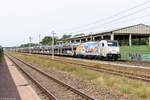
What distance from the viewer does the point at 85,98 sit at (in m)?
8.76

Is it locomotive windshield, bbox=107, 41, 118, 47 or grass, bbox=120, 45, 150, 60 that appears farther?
locomotive windshield, bbox=107, 41, 118, 47

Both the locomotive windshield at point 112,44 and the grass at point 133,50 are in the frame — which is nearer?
the grass at point 133,50

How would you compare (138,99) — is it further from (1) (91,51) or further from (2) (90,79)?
(1) (91,51)

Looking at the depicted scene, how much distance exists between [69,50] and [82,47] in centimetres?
1052

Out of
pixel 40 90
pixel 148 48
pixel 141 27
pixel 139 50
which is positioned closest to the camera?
pixel 40 90

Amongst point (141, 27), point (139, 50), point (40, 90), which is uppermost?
point (141, 27)

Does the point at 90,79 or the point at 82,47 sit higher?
the point at 82,47

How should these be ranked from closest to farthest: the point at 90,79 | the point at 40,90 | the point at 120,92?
the point at 120,92, the point at 40,90, the point at 90,79

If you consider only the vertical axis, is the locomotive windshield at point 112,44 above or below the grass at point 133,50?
above

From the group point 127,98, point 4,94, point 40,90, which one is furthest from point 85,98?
point 4,94

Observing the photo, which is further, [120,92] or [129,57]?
[129,57]

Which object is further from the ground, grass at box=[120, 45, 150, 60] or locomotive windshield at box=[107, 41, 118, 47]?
locomotive windshield at box=[107, 41, 118, 47]

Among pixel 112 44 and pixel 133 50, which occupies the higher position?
pixel 112 44

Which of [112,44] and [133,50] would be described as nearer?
[112,44]
